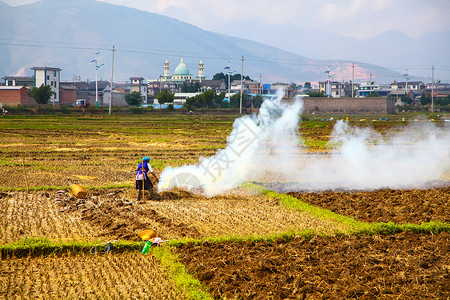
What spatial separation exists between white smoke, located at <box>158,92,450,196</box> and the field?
139 centimetres

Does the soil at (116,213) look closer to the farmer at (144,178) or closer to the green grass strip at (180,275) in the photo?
the farmer at (144,178)

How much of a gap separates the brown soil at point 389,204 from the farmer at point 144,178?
21.0 ft

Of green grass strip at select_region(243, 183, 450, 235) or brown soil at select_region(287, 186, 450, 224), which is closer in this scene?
green grass strip at select_region(243, 183, 450, 235)

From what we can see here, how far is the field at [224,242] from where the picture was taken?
1164 centimetres

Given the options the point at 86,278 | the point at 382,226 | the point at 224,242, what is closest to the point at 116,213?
the point at 224,242

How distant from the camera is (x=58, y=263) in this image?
13578 mm

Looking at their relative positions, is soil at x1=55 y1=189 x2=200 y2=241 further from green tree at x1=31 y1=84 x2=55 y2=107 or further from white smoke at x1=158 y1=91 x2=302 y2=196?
green tree at x1=31 y1=84 x2=55 y2=107

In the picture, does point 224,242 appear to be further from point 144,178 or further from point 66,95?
point 66,95

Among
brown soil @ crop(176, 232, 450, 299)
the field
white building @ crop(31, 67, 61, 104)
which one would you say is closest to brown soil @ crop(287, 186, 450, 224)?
the field

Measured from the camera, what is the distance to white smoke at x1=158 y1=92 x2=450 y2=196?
2481cm

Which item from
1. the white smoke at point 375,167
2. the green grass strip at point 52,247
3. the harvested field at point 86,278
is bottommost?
the harvested field at point 86,278

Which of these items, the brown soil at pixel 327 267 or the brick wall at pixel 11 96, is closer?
the brown soil at pixel 327 267

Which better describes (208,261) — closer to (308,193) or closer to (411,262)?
(411,262)

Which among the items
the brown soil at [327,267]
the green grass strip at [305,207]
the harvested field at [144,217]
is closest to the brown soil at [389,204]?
the green grass strip at [305,207]
